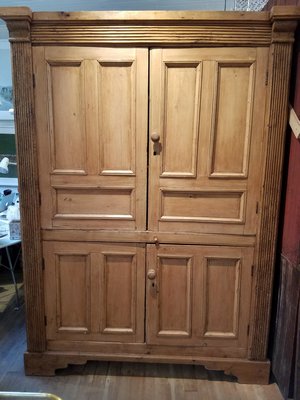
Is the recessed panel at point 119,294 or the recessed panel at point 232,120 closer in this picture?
the recessed panel at point 232,120

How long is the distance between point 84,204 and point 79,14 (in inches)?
36.1

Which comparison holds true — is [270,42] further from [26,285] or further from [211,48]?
[26,285]

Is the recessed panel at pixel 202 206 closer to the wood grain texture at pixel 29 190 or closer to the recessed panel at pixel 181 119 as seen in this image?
the recessed panel at pixel 181 119

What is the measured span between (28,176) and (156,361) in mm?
1234

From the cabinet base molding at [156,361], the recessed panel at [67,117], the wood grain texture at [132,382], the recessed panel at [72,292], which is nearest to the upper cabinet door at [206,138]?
the recessed panel at [67,117]

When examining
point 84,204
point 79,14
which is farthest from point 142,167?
point 79,14

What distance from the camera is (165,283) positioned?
1.72 metres

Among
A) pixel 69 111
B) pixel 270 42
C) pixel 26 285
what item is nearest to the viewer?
pixel 270 42

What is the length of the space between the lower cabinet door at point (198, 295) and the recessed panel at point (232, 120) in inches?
17.3

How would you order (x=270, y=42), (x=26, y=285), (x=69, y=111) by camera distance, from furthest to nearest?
(x=26, y=285), (x=69, y=111), (x=270, y=42)

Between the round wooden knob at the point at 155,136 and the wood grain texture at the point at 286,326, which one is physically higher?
the round wooden knob at the point at 155,136

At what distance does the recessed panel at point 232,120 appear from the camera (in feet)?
5.01

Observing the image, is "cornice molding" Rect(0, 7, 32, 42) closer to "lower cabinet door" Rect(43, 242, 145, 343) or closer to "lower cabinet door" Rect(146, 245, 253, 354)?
"lower cabinet door" Rect(43, 242, 145, 343)

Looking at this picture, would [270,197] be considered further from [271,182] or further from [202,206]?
[202,206]
